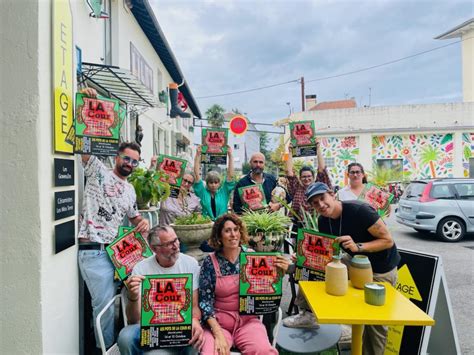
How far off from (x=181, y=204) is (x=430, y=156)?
60.7 ft

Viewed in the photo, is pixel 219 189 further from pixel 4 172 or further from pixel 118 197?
pixel 4 172

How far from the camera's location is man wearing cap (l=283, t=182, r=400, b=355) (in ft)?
8.14

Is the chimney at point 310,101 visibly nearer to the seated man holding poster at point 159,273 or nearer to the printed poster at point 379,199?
the printed poster at point 379,199

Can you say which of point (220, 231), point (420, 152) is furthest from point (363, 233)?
point (420, 152)

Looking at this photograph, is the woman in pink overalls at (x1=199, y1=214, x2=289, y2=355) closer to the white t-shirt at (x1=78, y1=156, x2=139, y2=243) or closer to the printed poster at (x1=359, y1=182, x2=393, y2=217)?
the white t-shirt at (x1=78, y1=156, x2=139, y2=243)

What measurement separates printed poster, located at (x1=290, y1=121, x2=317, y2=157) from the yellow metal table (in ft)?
6.34

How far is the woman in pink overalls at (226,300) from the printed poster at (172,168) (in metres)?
1.41

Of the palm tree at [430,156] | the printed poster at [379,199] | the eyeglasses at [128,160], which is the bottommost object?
the printed poster at [379,199]

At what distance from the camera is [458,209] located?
812 cm

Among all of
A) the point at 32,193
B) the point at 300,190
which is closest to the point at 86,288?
the point at 32,193

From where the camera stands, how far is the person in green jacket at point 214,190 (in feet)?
13.6

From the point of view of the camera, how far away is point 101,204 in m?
2.69

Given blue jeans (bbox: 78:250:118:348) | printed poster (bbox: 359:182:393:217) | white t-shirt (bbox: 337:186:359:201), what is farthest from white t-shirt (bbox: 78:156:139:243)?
white t-shirt (bbox: 337:186:359:201)

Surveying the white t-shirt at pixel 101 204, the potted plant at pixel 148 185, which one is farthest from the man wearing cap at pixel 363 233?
the potted plant at pixel 148 185
